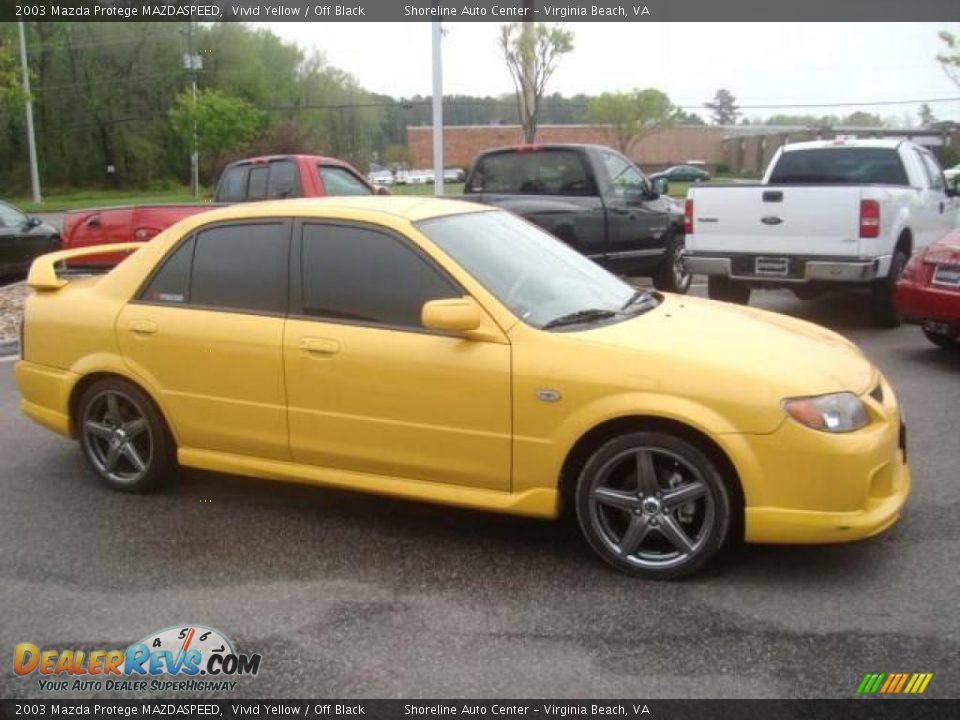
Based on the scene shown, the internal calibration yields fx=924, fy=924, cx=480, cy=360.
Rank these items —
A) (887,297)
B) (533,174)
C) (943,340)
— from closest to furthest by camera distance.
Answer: (943,340)
(887,297)
(533,174)

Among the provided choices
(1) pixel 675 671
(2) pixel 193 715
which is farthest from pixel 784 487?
(2) pixel 193 715

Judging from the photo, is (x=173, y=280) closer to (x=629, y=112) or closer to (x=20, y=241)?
(x=20, y=241)

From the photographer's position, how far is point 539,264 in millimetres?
4594

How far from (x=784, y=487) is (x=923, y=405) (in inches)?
138

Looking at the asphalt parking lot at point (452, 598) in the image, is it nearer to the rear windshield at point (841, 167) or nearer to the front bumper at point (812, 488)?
the front bumper at point (812, 488)

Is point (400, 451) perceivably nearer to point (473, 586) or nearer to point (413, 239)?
point (473, 586)

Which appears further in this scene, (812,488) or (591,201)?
(591,201)

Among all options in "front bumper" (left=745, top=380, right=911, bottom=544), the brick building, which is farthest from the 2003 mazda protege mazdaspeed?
the brick building

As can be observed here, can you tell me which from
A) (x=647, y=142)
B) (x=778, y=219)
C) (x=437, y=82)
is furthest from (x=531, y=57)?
(x=647, y=142)

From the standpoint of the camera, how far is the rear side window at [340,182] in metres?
11.5

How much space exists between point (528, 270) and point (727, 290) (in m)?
6.73

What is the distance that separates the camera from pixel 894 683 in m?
3.08

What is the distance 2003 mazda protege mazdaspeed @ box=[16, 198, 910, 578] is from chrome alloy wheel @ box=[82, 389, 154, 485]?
0.01 metres

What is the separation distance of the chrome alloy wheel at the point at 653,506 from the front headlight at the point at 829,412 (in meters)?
0.46
